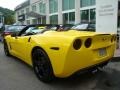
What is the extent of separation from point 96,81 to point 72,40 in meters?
1.34

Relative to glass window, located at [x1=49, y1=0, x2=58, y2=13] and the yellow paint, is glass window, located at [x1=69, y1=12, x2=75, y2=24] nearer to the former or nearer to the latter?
glass window, located at [x1=49, y1=0, x2=58, y2=13]

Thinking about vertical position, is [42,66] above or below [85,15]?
below

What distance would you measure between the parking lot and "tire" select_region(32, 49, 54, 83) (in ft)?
0.47

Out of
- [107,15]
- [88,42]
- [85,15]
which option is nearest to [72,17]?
[85,15]

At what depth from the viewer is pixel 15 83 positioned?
17.1ft

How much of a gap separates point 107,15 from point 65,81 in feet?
17.6

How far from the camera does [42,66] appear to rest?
512 cm

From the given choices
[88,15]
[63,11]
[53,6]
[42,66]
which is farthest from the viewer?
A: [53,6]

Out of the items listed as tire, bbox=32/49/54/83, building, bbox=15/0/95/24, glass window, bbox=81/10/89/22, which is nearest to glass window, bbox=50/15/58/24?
building, bbox=15/0/95/24

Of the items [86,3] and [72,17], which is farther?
[72,17]

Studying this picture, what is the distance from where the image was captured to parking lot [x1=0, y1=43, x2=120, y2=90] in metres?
4.85

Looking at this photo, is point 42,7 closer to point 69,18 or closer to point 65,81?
point 69,18

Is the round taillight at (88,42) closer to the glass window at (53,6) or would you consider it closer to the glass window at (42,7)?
the glass window at (53,6)

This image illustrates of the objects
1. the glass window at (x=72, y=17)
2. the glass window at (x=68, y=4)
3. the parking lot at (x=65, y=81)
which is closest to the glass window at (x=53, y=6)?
the glass window at (x=68, y=4)
